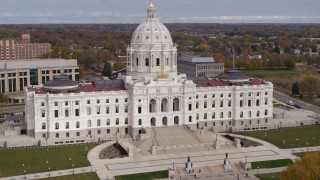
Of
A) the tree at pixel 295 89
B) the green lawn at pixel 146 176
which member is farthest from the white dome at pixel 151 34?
the tree at pixel 295 89

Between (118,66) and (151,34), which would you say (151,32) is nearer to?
(151,34)

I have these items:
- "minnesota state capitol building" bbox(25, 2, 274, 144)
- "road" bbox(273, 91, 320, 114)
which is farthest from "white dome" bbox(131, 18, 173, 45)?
"road" bbox(273, 91, 320, 114)

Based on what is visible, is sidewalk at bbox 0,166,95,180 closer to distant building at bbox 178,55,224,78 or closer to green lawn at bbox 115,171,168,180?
green lawn at bbox 115,171,168,180

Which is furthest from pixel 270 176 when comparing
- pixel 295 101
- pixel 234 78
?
pixel 295 101

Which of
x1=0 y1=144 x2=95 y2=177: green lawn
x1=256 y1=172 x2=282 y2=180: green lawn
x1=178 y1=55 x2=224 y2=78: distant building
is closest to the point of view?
x1=256 y1=172 x2=282 y2=180: green lawn

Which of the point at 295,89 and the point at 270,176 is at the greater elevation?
the point at 295,89

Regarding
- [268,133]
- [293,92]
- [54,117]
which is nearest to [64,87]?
[54,117]

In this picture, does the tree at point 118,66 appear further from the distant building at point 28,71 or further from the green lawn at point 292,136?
the green lawn at point 292,136
